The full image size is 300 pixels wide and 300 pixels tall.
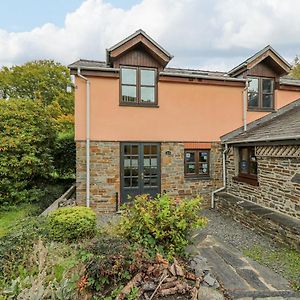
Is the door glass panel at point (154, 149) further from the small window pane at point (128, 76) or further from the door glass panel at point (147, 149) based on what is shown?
the small window pane at point (128, 76)

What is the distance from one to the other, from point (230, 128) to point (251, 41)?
1154 cm

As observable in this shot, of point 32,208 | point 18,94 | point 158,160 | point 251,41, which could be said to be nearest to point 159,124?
point 158,160

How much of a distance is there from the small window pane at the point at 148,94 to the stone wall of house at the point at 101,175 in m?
2.25

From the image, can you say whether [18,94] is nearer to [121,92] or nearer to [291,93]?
[121,92]

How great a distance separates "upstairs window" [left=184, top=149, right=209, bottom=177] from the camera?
1118 cm

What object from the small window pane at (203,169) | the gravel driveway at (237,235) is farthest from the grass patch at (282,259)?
the small window pane at (203,169)

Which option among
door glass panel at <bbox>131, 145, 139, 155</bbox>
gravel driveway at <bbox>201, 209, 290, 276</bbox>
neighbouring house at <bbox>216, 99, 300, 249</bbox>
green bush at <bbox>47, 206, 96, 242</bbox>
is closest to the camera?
green bush at <bbox>47, 206, 96, 242</bbox>

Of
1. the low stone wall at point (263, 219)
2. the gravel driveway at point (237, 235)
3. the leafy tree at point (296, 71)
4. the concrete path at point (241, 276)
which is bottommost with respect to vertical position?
the gravel driveway at point (237, 235)

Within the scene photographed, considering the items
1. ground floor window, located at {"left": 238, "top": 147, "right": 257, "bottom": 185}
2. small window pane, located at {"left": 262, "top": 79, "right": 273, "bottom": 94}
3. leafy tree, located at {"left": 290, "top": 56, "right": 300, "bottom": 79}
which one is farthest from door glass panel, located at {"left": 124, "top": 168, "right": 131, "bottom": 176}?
leafy tree, located at {"left": 290, "top": 56, "right": 300, "bottom": 79}

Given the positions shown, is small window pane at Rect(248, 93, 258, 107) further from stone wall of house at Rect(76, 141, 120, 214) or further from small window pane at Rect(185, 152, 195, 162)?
stone wall of house at Rect(76, 141, 120, 214)

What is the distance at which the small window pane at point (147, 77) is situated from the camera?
10.5 metres

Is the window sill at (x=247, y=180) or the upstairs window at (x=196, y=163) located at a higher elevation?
the upstairs window at (x=196, y=163)

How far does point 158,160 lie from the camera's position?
1071 centimetres

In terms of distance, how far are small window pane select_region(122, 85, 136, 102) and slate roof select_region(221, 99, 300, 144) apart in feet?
14.7
